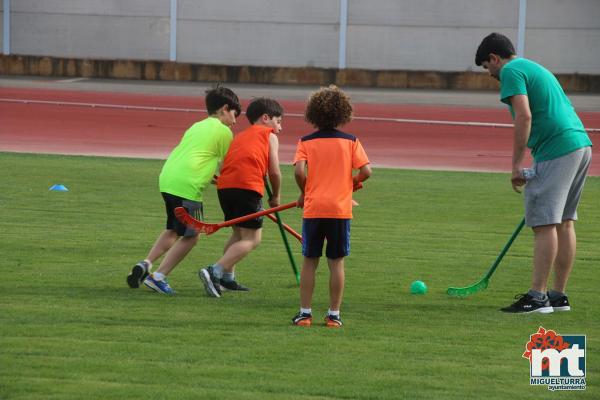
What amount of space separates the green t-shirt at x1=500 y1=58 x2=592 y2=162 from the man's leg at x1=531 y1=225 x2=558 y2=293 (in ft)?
1.51

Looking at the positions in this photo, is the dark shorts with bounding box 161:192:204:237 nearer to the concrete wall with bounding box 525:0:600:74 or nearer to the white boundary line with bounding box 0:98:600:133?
the white boundary line with bounding box 0:98:600:133

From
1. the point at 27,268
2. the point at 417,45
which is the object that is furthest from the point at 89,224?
the point at 417,45

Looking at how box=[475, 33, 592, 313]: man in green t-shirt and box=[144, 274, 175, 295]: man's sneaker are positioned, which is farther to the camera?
box=[144, 274, 175, 295]: man's sneaker

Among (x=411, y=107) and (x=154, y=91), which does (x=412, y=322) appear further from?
(x=154, y=91)

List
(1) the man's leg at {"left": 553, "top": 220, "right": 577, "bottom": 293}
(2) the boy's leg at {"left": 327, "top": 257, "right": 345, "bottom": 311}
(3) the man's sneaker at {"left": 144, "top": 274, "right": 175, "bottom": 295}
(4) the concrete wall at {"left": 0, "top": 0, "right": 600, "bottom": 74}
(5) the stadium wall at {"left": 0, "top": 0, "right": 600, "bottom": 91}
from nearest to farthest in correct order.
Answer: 1. (2) the boy's leg at {"left": 327, "top": 257, "right": 345, "bottom": 311}
2. (1) the man's leg at {"left": 553, "top": 220, "right": 577, "bottom": 293}
3. (3) the man's sneaker at {"left": 144, "top": 274, "right": 175, "bottom": 295}
4. (5) the stadium wall at {"left": 0, "top": 0, "right": 600, "bottom": 91}
5. (4) the concrete wall at {"left": 0, "top": 0, "right": 600, "bottom": 74}

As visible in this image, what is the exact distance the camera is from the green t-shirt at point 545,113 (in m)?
7.45

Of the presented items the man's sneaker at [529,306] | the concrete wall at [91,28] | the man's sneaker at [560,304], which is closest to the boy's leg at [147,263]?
the man's sneaker at [529,306]

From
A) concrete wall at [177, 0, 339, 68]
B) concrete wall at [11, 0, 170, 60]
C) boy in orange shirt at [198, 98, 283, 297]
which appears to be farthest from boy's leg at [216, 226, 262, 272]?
concrete wall at [11, 0, 170, 60]

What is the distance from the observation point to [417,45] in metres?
40.2

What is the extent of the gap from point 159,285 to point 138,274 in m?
0.20

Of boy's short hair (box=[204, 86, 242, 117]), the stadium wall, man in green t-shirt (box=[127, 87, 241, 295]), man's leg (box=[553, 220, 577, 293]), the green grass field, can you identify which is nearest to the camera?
the green grass field

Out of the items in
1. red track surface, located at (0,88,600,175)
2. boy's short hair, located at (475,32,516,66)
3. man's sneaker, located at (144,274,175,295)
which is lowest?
red track surface, located at (0,88,600,175)

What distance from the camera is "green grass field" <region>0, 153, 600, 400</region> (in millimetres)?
5566

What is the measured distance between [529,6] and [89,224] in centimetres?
3065
